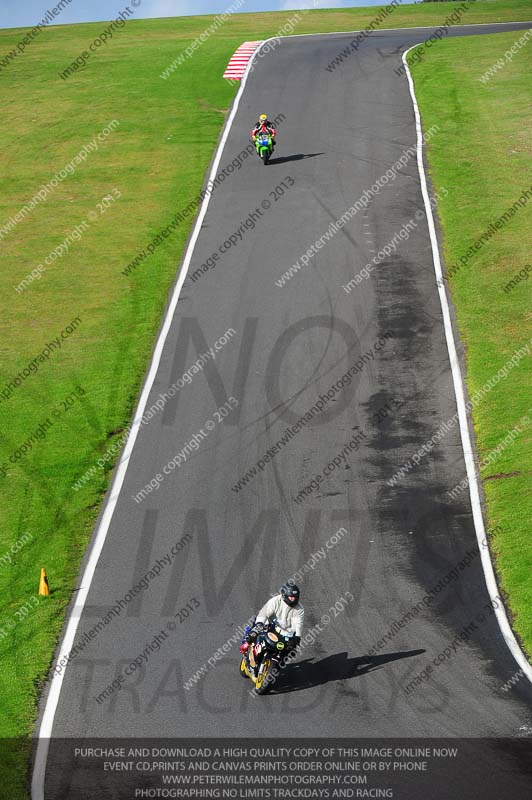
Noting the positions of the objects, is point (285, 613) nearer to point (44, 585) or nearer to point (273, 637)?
point (273, 637)

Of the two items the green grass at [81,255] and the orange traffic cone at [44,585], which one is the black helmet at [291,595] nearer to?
the green grass at [81,255]

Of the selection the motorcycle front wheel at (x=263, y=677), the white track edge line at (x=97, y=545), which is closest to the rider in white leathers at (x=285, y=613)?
the motorcycle front wheel at (x=263, y=677)

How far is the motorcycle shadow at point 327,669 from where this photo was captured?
1633 centimetres

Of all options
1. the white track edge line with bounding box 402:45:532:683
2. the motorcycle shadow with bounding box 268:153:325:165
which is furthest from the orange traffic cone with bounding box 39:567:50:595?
the motorcycle shadow with bounding box 268:153:325:165

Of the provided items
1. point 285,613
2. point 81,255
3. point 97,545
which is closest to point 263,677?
point 285,613

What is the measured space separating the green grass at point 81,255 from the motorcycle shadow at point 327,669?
14.3 feet

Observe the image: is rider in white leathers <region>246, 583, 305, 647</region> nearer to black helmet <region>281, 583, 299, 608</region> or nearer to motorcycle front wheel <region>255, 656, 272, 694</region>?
black helmet <region>281, 583, 299, 608</region>

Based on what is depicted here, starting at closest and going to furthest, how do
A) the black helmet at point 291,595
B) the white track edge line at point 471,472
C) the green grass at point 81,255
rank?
the black helmet at point 291,595
the white track edge line at point 471,472
the green grass at point 81,255

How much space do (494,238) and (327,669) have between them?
22473 millimetres

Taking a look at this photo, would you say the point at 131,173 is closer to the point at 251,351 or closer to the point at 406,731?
the point at 251,351

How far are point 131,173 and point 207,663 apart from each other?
3070 centimetres

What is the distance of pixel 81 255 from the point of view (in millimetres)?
36375

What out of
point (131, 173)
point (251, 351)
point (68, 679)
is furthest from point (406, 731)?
point (131, 173)

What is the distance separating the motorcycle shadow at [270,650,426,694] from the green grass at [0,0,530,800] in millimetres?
4358
